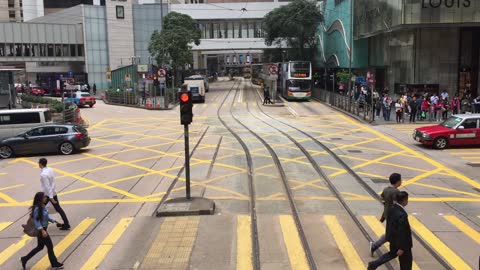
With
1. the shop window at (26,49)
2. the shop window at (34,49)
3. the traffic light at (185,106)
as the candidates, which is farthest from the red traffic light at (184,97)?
the shop window at (34,49)

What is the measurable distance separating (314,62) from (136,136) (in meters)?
49.1

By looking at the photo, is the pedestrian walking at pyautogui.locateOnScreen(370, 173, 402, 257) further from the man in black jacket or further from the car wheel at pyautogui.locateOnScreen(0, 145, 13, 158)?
the car wheel at pyautogui.locateOnScreen(0, 145, 13, 158)

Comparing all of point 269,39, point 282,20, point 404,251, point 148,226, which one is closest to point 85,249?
point 148,226

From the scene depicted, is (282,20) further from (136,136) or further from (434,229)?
(434,229)

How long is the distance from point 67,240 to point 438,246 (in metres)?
7.37

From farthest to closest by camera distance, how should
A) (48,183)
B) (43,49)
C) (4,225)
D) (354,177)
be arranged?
(43,49)
(354,177)
(4,225)
(48,183)

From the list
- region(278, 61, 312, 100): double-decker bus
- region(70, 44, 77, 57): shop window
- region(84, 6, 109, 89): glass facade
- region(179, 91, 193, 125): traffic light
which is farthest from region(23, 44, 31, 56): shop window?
region(179, 91, 193, 125): traffic light

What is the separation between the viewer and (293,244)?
32.5 feet

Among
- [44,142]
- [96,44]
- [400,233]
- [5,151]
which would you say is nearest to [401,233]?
[400,233]

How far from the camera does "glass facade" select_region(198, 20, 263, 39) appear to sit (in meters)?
83.9

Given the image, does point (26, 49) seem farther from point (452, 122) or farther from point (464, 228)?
point (464, 228)

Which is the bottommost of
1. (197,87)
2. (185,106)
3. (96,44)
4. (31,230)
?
(31,230)

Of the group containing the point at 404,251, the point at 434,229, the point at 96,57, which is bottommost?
the point at 434,229

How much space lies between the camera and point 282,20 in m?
65.1
